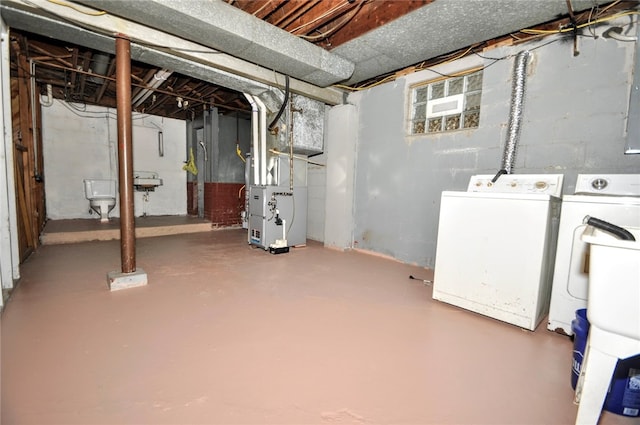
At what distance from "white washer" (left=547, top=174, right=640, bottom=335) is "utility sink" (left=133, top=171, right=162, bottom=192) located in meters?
6.51

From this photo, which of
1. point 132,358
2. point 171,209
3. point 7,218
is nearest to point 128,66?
point 7,218

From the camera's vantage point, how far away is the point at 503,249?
1.93 metres

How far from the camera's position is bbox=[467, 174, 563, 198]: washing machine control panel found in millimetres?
2090

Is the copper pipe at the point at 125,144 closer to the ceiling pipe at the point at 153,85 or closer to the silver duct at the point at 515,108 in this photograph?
the ceiling pipe at the point at 153,85

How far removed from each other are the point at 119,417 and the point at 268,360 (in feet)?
2.11

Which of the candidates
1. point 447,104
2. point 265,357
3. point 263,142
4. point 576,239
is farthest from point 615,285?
point 263,142

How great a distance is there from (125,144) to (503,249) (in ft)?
10.3

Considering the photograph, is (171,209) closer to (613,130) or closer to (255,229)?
(255,229)

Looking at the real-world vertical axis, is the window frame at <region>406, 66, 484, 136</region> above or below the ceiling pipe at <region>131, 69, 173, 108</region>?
below

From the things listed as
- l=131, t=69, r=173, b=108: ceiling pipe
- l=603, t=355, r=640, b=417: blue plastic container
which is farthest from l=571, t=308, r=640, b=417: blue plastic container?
l=131, t=69, r=173, b=108: ceiling pipe

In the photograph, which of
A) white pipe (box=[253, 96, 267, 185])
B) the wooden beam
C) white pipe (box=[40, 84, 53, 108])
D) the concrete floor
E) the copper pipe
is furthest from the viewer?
white pipe (box=[40, 84, 53, 108])

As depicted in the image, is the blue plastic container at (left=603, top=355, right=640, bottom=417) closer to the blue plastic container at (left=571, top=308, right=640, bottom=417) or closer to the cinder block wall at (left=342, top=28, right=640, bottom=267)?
the blue plastic container at (left=571, top=308, right=640, bottom=417)

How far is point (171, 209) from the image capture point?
21.4ft

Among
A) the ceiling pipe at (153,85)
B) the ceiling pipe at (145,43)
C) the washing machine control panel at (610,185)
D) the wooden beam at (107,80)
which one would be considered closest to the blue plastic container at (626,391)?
the washing machine control panel at (610,185)
